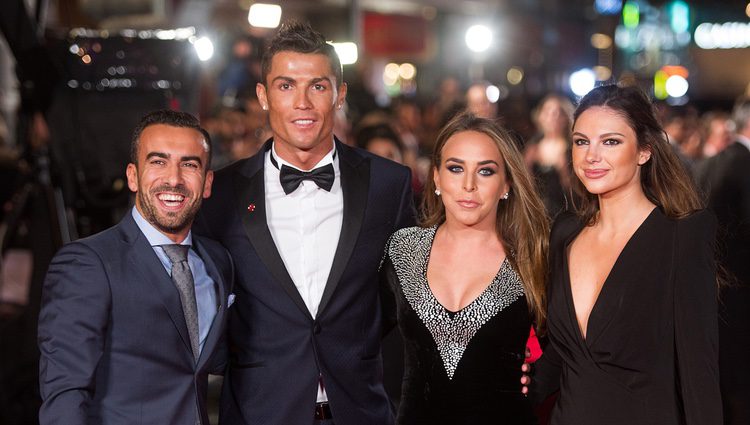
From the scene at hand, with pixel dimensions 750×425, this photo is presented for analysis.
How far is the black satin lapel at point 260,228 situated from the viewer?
331 centimetres

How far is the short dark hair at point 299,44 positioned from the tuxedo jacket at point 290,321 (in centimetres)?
40

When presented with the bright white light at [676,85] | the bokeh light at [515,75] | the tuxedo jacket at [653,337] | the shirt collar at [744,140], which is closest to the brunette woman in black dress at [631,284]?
the tuxedo jacket at [653,337]

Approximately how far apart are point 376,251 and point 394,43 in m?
20.5

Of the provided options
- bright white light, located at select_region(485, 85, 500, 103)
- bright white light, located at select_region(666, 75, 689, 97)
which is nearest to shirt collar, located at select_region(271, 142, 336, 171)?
bright white light, located at select_region(485, 85, 500, 103)

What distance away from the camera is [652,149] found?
311 cm

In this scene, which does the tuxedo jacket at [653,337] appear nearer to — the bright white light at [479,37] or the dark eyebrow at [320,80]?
the dark eyebrow at [320,80]

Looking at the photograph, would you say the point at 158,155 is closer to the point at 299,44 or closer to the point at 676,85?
the point at 299,44

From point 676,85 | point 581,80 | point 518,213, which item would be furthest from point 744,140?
point 676,85

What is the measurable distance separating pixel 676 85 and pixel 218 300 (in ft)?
97.2

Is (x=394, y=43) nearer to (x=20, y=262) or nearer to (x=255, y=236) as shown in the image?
(x=20, y=262)

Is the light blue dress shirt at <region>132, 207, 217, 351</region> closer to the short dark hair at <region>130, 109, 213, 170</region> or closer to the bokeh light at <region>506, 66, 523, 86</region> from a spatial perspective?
the short dark hair at <region>130, 109, 213, 170</region>

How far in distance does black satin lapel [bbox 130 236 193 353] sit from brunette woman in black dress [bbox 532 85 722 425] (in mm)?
1206

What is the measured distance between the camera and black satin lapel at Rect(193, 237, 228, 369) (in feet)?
9.63

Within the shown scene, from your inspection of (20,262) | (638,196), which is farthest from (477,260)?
(20,262)
